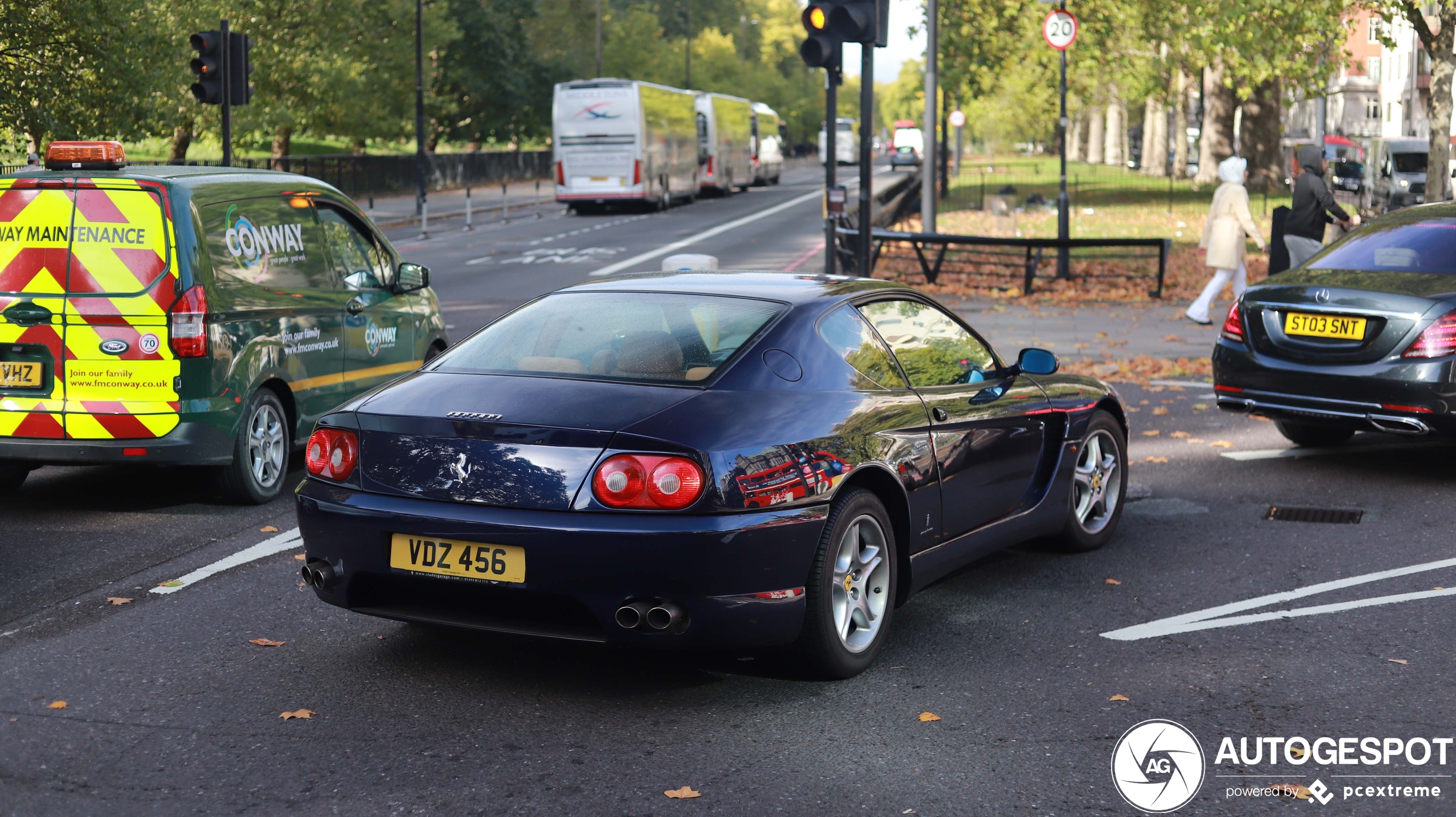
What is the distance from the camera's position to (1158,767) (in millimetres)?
4469

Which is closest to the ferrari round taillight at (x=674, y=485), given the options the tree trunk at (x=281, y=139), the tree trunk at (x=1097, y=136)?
the tree trunk at (x=281, y=139)

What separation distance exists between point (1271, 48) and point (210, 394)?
22682 millimetres

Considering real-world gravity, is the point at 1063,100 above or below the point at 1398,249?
above

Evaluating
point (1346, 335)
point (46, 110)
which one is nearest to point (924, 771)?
point (1346, 335)

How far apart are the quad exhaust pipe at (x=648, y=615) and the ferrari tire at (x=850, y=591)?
479mm

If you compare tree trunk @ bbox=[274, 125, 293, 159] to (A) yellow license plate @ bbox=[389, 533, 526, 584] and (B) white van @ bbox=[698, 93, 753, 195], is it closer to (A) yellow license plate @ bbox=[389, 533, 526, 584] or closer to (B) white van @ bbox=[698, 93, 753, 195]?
(B) white van @ bbox=[698, 93, 753, 195]

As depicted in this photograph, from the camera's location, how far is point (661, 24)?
116125 mm

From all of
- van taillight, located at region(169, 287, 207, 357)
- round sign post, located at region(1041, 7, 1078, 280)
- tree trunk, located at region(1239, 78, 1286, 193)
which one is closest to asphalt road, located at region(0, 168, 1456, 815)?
van taillight, located at region(169, 287, 207, 357)

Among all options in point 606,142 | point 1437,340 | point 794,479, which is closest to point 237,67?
point 1437,340

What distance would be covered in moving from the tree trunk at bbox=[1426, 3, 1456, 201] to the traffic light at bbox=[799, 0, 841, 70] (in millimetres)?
11822

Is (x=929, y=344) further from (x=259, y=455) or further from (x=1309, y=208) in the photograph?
(x=1309, y=208)

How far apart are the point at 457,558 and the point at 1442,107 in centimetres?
2071

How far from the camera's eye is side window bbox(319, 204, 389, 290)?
892 cm

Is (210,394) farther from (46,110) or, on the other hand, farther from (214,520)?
(46,110)
